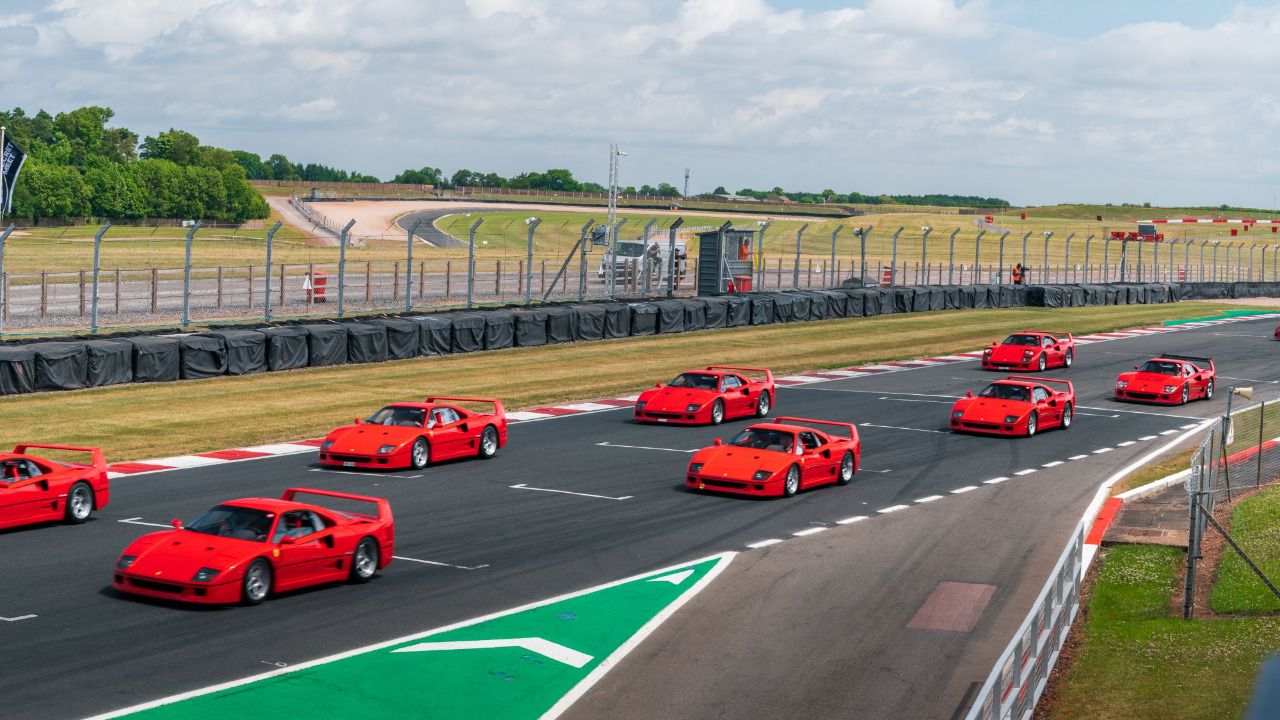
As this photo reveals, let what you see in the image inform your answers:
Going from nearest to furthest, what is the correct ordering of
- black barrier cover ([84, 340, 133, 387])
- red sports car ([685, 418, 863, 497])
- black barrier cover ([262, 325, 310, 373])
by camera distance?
red sports car ([685, 418, 863, 497]) < black barrier cover ([84, 340, 133, 387]) < black barrier cover ([262, 325, 310, 373])

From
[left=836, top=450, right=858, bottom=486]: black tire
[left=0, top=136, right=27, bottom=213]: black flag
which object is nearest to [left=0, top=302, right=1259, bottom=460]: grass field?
[left=0, top=136, right=27, bottom=213]: black flag

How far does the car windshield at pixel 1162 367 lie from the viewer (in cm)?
3381

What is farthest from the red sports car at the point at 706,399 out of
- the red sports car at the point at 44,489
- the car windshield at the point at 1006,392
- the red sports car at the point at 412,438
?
the red sports car at the point at 44,489

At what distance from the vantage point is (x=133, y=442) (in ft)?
78.9

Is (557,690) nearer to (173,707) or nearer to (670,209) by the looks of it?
(173,707)

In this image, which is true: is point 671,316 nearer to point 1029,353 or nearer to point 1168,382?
point 1029,353

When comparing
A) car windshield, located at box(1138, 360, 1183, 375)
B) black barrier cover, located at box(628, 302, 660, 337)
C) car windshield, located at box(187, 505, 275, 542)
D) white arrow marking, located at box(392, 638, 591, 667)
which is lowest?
white arrow marking, located at box(392, 638, 591, 667)

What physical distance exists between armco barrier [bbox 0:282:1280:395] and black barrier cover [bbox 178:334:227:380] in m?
0.02

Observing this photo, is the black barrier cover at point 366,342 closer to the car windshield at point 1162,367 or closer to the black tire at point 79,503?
the black tire at point 79,503

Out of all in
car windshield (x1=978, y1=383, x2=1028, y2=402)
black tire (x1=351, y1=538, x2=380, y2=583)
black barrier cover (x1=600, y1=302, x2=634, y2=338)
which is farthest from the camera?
black barrier cover (x1=600, y1=302, x2=634, y2=338)

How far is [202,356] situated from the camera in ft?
104

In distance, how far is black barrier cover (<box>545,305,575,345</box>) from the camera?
41.5 metres

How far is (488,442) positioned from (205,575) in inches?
395

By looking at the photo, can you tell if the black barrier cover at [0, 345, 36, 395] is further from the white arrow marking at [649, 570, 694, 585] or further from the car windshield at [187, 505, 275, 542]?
the white arrow marking at [649, 570, 694, 585]
